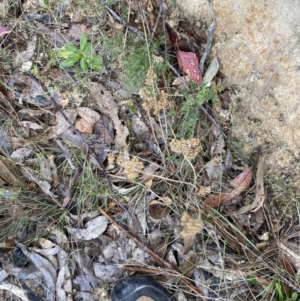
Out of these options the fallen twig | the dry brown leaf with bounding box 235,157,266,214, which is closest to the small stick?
the dry brown leaf with bounding box 235,157,266,214

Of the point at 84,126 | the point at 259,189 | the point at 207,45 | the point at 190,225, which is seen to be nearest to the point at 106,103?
the point at 84,126

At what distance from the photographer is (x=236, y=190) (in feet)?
7.15

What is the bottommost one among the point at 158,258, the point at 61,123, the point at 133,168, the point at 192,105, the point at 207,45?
the point at 158,258

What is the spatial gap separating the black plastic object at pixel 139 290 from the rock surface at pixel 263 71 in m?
0.81

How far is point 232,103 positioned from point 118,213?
816mm

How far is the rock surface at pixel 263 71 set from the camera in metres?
1.96

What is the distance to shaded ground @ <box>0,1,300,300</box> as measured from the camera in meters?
2.16

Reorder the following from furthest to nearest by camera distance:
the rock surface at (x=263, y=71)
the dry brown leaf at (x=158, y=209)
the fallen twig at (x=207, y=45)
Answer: the dry brown leaf at (x=158, y=209), the fallen twig at (x=207, y=45), the rock surface at (x=263, y=71)

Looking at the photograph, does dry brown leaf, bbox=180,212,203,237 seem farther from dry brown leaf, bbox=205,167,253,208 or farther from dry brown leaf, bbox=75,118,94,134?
dry brown leaf, bbox=75,118,94,134

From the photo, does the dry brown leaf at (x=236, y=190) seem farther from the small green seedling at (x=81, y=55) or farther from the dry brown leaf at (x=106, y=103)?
the small green seedling at (x=81, y=55)

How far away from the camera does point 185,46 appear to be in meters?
Answer: 2.21

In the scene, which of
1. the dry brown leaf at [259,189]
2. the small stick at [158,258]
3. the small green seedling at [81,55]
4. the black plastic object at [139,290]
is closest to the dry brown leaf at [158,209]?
the small stick at [158,258]

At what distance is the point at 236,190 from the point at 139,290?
70 centimetres

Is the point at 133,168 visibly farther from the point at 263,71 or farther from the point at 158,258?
the point at 263,71
